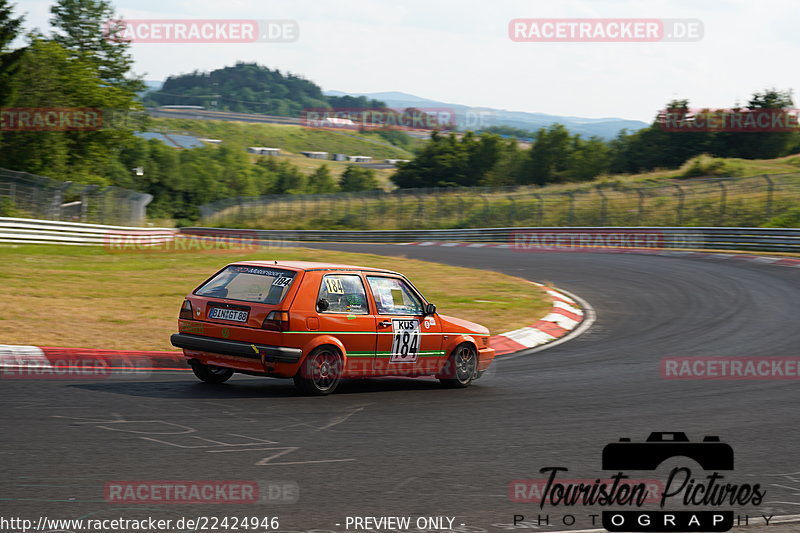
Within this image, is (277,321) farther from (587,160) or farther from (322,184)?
(322,184)

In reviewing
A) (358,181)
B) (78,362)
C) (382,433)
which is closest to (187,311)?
(78,362)

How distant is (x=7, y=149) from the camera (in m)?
43.3

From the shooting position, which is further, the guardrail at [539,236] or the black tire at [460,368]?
the guardrail at [539,236]

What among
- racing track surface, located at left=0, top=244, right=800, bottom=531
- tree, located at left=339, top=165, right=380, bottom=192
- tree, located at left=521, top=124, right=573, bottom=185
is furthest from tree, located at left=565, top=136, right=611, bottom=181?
racing track surface, located at left=0, top=244, right=800, bottom=531

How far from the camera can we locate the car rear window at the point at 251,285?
343 inches

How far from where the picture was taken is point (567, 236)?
41.0m

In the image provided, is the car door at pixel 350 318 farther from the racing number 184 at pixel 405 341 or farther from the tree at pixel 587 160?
the tree at pixel 587 160

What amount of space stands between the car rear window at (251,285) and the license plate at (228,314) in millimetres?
153

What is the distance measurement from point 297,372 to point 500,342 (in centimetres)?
538

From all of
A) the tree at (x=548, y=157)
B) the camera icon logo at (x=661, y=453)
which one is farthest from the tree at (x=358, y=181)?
the camera icon logo at (x=661, y=453)

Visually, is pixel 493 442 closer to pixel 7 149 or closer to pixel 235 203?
pixel 7 149

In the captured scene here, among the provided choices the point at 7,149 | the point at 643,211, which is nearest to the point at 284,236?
the point at 7,149

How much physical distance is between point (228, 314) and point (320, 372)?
1.07 m

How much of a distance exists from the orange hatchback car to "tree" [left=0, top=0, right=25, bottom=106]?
35.5 meters
